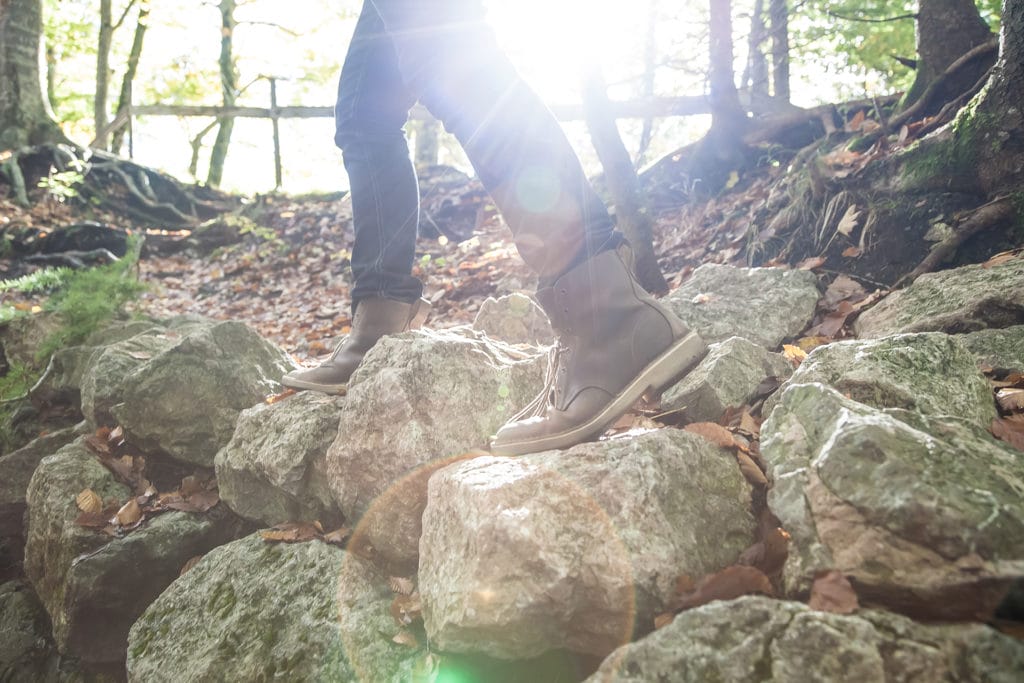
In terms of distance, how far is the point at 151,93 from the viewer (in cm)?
1956

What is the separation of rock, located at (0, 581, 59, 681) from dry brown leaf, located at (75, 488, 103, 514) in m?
0.54

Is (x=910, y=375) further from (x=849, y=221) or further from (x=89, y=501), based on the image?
(x=89, y=501)

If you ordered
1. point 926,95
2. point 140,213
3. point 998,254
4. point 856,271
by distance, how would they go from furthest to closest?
point 140,213
point 926,95
point 856,271
point 998,254

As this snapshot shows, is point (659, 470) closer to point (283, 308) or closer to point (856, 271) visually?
point (856, 271)

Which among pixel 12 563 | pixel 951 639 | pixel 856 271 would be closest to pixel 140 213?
pixel 12 563

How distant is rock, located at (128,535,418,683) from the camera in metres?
1.58

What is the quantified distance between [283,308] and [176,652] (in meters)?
5.43

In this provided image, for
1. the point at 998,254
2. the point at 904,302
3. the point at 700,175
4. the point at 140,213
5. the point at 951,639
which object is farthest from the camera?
the point at 140,213

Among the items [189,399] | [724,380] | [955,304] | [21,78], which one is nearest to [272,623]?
[189,399]

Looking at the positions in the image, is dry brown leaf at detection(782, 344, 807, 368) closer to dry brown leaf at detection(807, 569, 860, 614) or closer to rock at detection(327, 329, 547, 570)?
rock at detection(327, 329, 547, 570)

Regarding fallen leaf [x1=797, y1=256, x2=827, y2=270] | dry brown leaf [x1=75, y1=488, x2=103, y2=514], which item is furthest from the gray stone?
fallen leaf [x1=797, y1=256, x2=827, y2=270]

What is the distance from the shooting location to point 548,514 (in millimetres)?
1332

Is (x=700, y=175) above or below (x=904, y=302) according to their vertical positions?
above

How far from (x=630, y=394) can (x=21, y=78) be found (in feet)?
44.1
